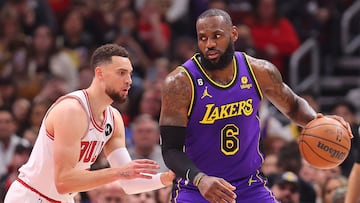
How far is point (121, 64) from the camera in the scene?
7.15 m

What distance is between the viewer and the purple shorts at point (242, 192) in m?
6.89

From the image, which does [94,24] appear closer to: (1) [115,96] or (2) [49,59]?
(2) [49,59]

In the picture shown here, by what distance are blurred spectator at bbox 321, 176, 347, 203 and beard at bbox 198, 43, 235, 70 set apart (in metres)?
3.33

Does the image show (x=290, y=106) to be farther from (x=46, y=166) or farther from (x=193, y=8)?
(x=193, y=8)

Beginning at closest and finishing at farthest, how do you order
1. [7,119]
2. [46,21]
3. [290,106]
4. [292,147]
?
[290,106], [292,147], [7,119], [46,21]

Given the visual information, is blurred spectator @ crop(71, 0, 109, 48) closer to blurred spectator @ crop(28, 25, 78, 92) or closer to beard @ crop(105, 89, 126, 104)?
blurred spectator @ crop(28, 25, 78, 92)

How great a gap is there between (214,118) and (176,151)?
0.40 meters

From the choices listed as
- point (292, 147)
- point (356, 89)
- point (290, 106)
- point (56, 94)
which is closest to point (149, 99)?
point (56, 94)

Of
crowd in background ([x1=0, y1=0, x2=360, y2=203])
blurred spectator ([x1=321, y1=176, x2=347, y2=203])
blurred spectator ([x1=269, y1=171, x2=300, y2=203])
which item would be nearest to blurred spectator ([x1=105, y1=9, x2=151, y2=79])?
crowd in background ([x1=0, y1=0, x2=360, y2=203])

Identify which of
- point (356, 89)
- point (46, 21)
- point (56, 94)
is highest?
point (46, 21)

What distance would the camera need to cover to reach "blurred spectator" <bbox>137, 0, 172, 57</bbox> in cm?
1423

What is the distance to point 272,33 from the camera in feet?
47.6

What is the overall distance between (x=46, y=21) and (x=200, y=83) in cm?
794

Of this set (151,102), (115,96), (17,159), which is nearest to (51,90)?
(151,102)
